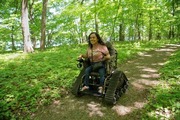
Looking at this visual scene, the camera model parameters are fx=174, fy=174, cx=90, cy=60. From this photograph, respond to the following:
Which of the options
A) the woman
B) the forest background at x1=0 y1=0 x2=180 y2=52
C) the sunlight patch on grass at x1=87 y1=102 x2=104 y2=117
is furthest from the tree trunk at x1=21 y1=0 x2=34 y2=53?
the sunlight patch on grass at x1=87 y1=102 x2=104 y2=117

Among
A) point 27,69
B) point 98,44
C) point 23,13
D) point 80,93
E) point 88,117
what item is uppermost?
point 23,13

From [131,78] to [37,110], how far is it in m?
3.73

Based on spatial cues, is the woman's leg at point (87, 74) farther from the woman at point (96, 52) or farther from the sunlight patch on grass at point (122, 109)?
the sunlight patch on grass at point (122, 109)

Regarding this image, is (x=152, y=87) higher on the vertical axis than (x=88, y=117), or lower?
higher

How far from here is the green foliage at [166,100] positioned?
4152 millimetres

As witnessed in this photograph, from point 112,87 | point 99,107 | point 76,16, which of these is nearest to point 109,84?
point 112,87

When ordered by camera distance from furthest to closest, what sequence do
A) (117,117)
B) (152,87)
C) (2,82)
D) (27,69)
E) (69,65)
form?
(69,65) < (27,69) < (2,82) < (152,87) < (117,117)

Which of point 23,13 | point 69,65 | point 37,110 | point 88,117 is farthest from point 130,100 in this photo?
point 23,13

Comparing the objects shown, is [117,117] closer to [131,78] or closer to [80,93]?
[80,93]

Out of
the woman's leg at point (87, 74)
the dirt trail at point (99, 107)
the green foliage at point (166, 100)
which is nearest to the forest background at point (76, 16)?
the green foliage at point (166, 100)

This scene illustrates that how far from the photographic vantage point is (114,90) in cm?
471

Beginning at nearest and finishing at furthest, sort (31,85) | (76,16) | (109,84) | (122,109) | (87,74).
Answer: (122,109) < (109,84) < (87,74) < (31,85) < (76,16)

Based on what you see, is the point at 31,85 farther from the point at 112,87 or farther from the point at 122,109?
the point at 122,109

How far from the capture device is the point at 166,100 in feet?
15.6
